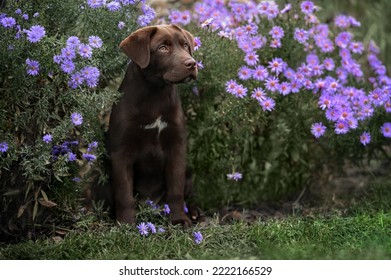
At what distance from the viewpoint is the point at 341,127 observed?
15.4ft

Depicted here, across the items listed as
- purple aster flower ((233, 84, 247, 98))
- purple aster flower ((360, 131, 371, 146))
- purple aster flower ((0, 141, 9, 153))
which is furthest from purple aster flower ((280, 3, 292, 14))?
purple aster flower ((0, 141, 9, 153))

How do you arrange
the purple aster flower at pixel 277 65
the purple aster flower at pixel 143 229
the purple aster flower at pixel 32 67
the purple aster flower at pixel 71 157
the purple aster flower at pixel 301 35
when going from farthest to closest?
the purple aster flower at pixel 301 35 < the purple aster flower at pixel 277 65 < the purple aster flower at pixel 143 229 < the purple aster flower at pixel 71 157 < the purple aster flower at pixel 32 67

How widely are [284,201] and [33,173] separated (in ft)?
7.28

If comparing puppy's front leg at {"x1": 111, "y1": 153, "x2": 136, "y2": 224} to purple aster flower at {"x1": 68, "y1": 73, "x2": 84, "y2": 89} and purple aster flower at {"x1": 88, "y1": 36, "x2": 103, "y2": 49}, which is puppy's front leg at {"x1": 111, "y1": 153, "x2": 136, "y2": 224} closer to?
purple aster flower at {"x1": 68, "y1": 73, "x2": 84, "y2": 89}

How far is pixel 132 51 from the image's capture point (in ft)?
13.4

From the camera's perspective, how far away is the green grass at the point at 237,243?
3.72 metres

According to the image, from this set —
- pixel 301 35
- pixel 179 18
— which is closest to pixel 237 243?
pixel 301 35

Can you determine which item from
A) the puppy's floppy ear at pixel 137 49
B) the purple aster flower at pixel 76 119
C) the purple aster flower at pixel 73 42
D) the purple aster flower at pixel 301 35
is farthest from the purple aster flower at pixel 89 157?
the purple aster flower at pixel 301 35

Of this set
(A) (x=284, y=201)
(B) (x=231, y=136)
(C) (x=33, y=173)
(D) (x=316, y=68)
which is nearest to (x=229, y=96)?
(B) (x=231, y=136)

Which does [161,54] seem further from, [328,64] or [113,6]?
[328,64]

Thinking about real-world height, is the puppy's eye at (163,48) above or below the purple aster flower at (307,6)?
below

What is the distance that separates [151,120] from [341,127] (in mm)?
1325

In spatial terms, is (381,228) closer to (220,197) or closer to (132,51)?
(220,197)

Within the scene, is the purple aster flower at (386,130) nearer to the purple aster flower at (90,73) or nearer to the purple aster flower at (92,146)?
the purple aster flower at (92,146)
